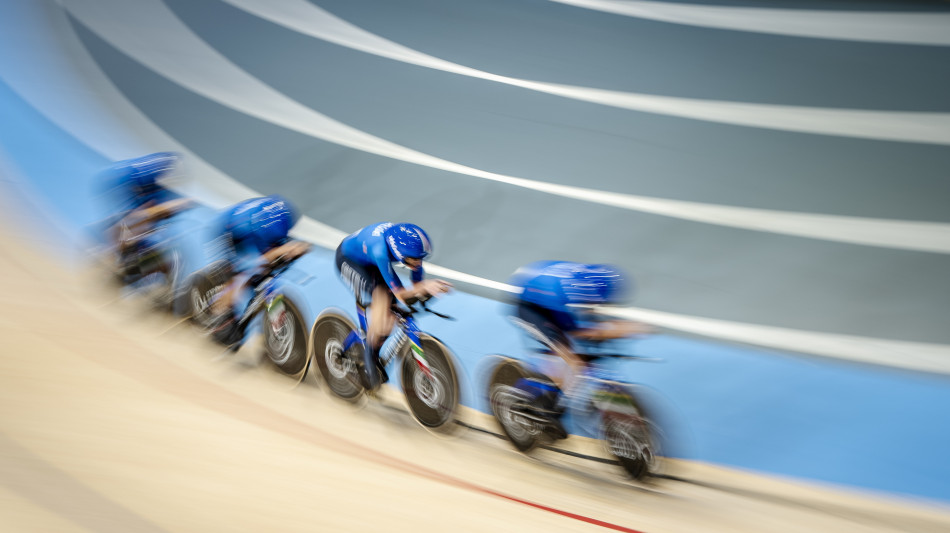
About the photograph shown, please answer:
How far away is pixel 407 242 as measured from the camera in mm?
3572

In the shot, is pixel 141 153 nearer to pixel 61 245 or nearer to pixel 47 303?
pixel 61 245

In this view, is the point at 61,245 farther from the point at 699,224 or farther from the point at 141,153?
the point at 699,224

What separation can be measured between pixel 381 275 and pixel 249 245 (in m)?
1.05

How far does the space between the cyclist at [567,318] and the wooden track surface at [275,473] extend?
0.41 meters

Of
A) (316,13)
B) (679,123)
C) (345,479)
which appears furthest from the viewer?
(316,13)

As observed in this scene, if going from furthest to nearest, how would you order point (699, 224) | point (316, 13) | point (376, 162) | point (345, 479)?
point (316, 13) < point (376, 162) < point (699, 224) < point (345, 479)

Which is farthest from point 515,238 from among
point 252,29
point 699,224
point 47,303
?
point 252,29

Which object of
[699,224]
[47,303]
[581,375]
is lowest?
[47,303]

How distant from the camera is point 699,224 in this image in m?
6.05

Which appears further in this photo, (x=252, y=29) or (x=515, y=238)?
(x=252, y=29)

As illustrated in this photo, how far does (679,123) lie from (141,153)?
5.55m

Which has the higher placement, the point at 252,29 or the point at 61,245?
the point at 252,29

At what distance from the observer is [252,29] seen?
9.15 m

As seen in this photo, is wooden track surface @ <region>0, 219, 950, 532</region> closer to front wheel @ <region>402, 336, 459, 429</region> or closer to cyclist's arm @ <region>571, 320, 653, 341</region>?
front wheel @ <region>402, 336, 459, 429</region>
